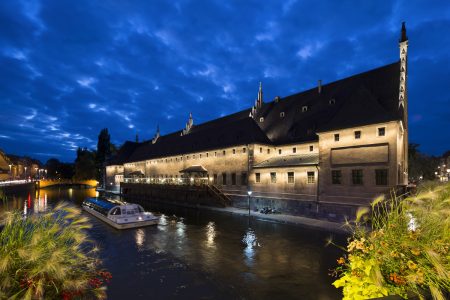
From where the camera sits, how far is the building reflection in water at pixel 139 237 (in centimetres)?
1998

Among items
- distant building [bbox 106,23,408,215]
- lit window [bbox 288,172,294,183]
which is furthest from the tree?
lit window [bbox 288,172,294,183]

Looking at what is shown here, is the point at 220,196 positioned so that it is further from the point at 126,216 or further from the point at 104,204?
the point at 104,204

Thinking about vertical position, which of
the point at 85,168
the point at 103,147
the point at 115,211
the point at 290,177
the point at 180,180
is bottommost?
the point at 115,211

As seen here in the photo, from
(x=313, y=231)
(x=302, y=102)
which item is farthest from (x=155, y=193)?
(x=313, y=231)

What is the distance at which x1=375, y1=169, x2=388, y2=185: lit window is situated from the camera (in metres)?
24.4

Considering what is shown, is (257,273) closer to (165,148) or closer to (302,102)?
(302,102)

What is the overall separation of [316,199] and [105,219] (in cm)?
2456

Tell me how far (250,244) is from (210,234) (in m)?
4.87

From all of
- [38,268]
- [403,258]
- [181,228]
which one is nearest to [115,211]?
[181,228]

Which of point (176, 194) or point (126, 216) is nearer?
point (126, 216)

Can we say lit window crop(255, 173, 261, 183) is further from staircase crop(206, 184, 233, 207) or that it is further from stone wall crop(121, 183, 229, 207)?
stone wall crop(121, 183, 229, 207)

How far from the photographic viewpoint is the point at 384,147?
24562 millimetres

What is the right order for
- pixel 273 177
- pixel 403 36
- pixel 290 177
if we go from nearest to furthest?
pixel 403 36
pixel 290 177
pixel 273 177

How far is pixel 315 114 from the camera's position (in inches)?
1410
